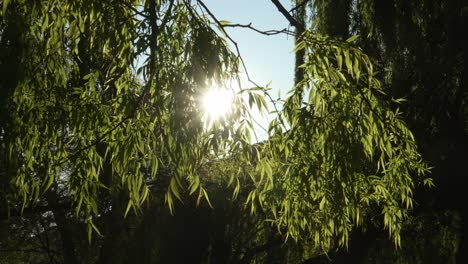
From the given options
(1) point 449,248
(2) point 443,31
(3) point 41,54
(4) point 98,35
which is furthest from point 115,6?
(1) point 449,248

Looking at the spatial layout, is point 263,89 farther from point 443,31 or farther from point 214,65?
point 443,31

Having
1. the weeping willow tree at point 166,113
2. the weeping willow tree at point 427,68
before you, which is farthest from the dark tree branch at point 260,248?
the weeping willow tree at point 166,113

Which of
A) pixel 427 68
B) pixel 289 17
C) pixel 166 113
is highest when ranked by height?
pixel 427 68

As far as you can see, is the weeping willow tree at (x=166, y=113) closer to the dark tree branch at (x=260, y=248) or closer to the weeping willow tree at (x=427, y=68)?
the weeping willow tree at (x=427, y=68)

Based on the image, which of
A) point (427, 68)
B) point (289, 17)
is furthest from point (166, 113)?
point (427, 68)

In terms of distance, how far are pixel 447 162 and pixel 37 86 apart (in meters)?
5.92

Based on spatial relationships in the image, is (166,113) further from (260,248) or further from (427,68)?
(260,248)

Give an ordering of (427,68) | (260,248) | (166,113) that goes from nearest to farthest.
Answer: (166,113), (427,68), (260,248)

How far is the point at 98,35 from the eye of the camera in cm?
222

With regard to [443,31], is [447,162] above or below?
below

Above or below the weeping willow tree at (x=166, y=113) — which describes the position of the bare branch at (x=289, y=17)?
above

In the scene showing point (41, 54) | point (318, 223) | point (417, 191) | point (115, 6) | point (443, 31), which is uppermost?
point (443, 31)

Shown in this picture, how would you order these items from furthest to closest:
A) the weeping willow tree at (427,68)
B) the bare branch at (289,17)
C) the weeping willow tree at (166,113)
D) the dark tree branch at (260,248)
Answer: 1. the dark tree branch at (260,248)
2. the weeping willow tree at (427,68)
3. the bare branch at (289,17)
4. the weeping willow tree at (166,113)

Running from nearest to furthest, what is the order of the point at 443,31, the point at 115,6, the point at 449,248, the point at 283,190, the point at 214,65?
the point at 214,65
the point at 115,6
the point at 283,190
the point at 443,31
the point at 449,248
